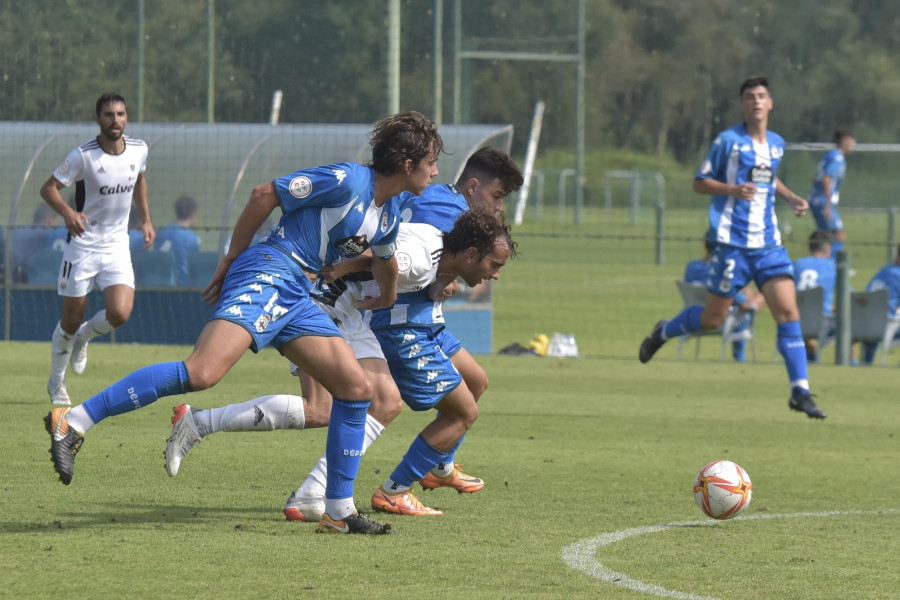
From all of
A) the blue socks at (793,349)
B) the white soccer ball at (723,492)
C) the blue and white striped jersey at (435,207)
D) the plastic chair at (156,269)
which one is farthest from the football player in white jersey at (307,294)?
the plastic chair at (156,269)

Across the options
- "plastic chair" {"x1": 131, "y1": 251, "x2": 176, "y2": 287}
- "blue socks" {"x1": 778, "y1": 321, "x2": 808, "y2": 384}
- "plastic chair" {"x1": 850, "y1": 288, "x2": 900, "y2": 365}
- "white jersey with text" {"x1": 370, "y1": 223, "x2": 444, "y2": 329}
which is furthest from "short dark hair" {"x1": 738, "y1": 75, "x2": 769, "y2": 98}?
"plastic chair" {"x1": 131, "y1": 251, "x2": 176, "y2": 287}

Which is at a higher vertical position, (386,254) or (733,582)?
(386,254)

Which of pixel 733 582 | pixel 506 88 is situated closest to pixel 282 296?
pixel 733 582

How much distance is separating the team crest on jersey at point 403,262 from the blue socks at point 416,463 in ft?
2.97

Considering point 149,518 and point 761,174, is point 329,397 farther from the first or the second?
point 761,174

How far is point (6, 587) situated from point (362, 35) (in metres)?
17.9

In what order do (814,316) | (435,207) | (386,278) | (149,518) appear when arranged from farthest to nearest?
(814,316) → (435,207) → (149,518) → (386,278)

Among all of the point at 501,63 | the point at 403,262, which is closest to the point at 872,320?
the point at 501,63

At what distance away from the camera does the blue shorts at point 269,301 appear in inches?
220

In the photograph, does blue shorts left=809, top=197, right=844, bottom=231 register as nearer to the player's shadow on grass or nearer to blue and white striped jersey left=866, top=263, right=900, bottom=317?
blue and white striped jersey left=866, top=263, right=900, bottom=317

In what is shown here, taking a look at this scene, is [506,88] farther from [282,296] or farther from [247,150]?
[282,296]

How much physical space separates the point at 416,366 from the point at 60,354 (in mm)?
4564

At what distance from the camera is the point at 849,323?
1638 cm

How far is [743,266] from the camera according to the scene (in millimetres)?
10641
